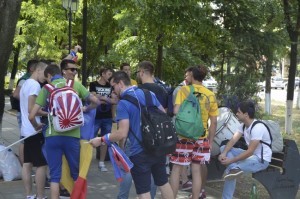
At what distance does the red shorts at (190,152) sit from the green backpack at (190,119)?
150 millimetres

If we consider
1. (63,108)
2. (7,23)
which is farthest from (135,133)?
(7,23)

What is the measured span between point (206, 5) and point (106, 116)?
5.55 m

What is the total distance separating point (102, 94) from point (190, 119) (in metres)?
2.64

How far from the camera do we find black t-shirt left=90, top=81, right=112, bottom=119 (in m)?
7.83

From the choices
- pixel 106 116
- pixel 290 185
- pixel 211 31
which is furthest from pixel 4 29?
pixel 211 31

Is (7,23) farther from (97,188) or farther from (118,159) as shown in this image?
(118,159)

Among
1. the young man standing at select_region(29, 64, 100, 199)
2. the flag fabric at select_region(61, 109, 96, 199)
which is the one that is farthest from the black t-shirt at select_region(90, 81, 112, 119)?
the young man standing at select_region(29, 64, 100, 199)

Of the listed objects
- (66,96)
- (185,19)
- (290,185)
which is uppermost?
(185,19)

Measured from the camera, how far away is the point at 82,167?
5258 millimetres

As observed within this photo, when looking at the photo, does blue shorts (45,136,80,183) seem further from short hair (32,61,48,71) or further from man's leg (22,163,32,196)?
short hair (32,61,48,71)

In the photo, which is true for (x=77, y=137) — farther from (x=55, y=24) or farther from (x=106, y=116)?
(x=55, y=24)

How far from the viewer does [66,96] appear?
16.6 feet

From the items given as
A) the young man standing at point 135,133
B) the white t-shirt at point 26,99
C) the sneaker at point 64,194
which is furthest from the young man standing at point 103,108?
the young man standing at point 135,133

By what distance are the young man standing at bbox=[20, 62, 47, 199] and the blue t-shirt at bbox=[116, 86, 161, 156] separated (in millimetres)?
1524
